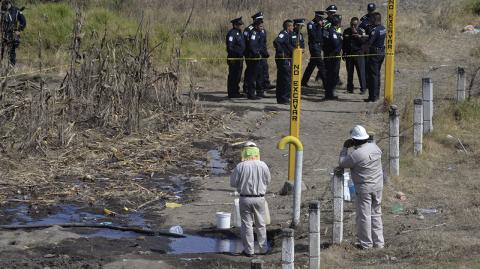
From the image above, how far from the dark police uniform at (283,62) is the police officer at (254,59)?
458 millimetres

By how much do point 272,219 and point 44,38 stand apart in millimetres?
15231

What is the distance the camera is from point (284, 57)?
23062 mm

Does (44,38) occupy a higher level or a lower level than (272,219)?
higher

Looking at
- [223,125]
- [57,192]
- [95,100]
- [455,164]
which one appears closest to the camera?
[57,192]

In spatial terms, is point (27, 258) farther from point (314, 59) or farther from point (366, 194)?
point (314, 59)

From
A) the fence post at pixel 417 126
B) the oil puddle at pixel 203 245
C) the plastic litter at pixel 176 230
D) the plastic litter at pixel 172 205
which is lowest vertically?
the oil puddle at pixel 203 245

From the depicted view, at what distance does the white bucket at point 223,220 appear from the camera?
14438mm

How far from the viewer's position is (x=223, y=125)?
21453mm

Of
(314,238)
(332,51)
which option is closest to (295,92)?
(314,238)

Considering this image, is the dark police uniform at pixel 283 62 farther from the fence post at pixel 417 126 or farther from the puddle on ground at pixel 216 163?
the fence post at pixel 417 126

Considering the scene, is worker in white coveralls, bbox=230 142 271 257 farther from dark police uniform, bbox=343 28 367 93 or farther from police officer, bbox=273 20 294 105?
dark police uniform, bbox=343 28 367 93

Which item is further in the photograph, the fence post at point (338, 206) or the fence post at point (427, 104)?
the fence post at point (427, 104)

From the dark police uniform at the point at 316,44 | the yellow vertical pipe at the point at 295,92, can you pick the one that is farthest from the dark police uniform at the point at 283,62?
the yellow vertical pipe at the point at 295,92

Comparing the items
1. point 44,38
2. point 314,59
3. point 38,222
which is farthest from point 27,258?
point 44,38
